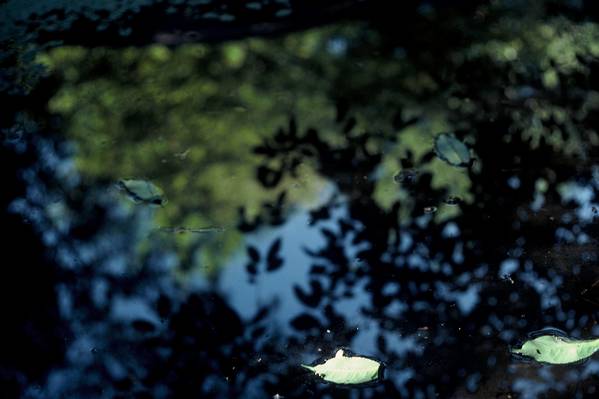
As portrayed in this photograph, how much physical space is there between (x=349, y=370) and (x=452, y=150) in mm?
1342

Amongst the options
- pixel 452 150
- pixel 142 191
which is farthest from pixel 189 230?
pixel 452 150

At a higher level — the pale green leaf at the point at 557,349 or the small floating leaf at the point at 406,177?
the small floating leaf at the point at 406,177

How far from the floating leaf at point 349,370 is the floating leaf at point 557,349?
46 cm

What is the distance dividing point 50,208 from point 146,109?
82 cm

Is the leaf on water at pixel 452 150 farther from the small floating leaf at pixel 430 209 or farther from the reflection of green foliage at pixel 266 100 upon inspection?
the small floating leaf at pixel 430 209

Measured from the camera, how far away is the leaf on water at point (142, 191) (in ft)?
7.88

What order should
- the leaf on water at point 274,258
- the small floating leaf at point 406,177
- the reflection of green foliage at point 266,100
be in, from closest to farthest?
1. the leaf on water at point 274,258
2. the small floating leaf at point 406,177
3. the reflection of green foliage at point 266,100

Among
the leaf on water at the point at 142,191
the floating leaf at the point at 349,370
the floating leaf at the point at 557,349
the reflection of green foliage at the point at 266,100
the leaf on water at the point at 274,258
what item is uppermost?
the reflection of green foliage at the point at 266,100

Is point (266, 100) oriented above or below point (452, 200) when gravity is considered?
above

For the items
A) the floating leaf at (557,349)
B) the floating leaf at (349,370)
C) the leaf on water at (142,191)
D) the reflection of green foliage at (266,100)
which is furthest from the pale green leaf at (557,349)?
the leaf on water at (142,191)

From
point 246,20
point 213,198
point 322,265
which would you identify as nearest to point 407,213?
point 322,265

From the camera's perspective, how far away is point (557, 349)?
1.64 meters

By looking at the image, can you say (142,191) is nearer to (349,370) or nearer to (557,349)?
(349,370)

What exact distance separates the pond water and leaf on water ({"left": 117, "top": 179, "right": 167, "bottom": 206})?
0.5 inches
